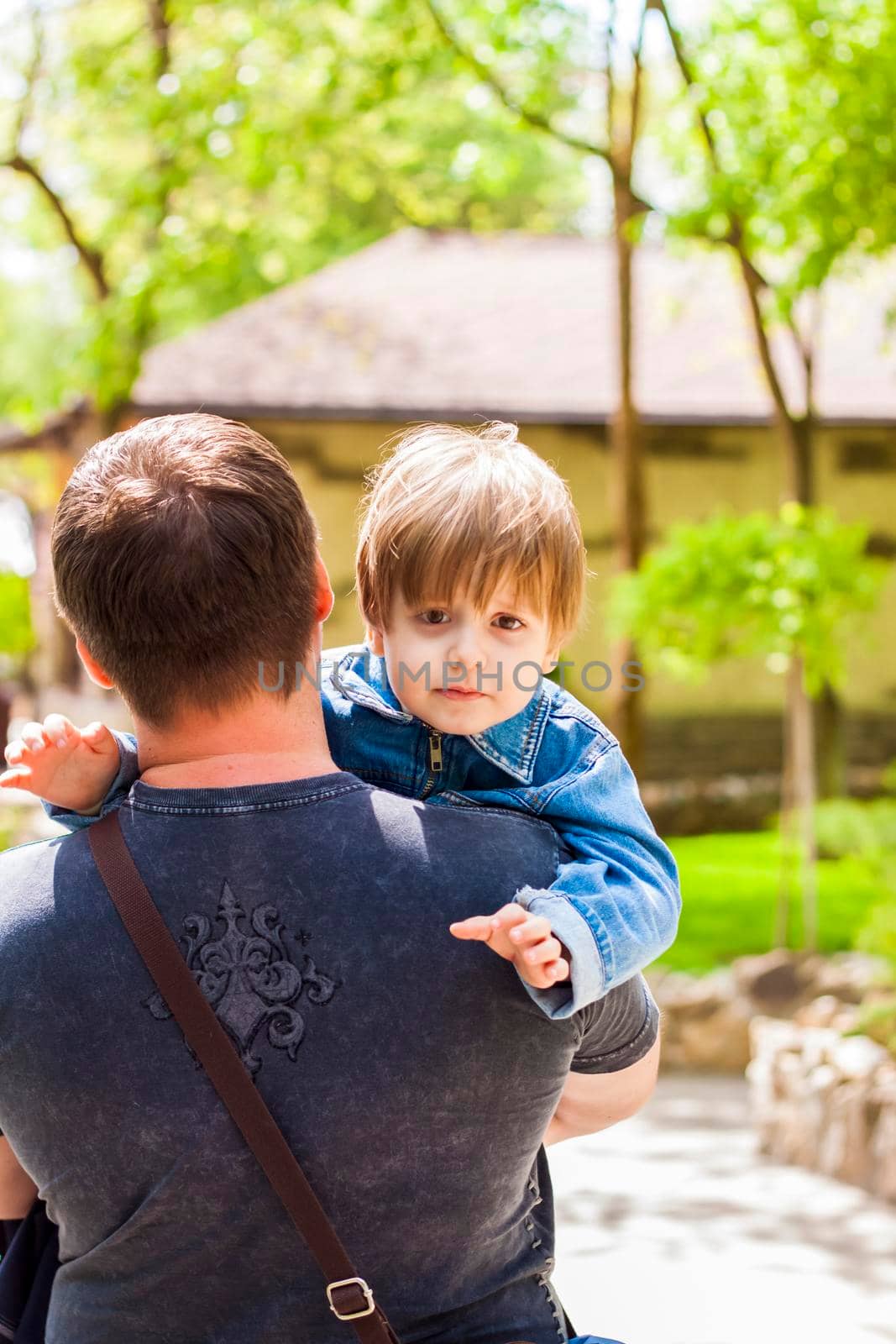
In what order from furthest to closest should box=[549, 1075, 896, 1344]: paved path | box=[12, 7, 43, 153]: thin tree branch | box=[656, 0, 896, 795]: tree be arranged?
box=[12, 7, 43, 153]: thin tree branch, box=[656, 0, 896, 795]: tree, box=[549, 1075, 896, 1344]: paved path

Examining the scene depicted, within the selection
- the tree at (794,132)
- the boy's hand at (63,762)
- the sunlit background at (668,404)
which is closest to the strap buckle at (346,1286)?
the boy's hand at (63,762)

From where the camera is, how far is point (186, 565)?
1.48 metres

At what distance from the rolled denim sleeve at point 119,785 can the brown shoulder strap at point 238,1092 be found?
0.26 metres

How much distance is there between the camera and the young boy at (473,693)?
164 centimetres

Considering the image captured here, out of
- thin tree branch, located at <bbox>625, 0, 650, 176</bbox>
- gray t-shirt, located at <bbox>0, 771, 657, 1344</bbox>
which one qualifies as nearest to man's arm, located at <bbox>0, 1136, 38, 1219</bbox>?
gray t-shirt, located at <bbox>0, 771, 657, 1344</bbox>

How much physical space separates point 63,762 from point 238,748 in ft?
0.88

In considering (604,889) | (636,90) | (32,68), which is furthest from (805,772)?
(32,68)

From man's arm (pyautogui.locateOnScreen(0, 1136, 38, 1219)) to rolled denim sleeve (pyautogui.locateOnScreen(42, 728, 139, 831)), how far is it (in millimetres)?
364

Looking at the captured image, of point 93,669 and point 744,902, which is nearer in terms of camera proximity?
point 93,669

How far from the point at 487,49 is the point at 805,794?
193 inches

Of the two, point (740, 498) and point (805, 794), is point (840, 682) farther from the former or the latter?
point (740, 498)

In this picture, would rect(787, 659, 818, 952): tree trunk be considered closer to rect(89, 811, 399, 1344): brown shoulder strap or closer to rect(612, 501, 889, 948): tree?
rect(612, 501, 889, 948): tree

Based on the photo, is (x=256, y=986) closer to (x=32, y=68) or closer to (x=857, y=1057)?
(x=857, y=1057)

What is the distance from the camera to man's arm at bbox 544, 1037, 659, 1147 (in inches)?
70.2
